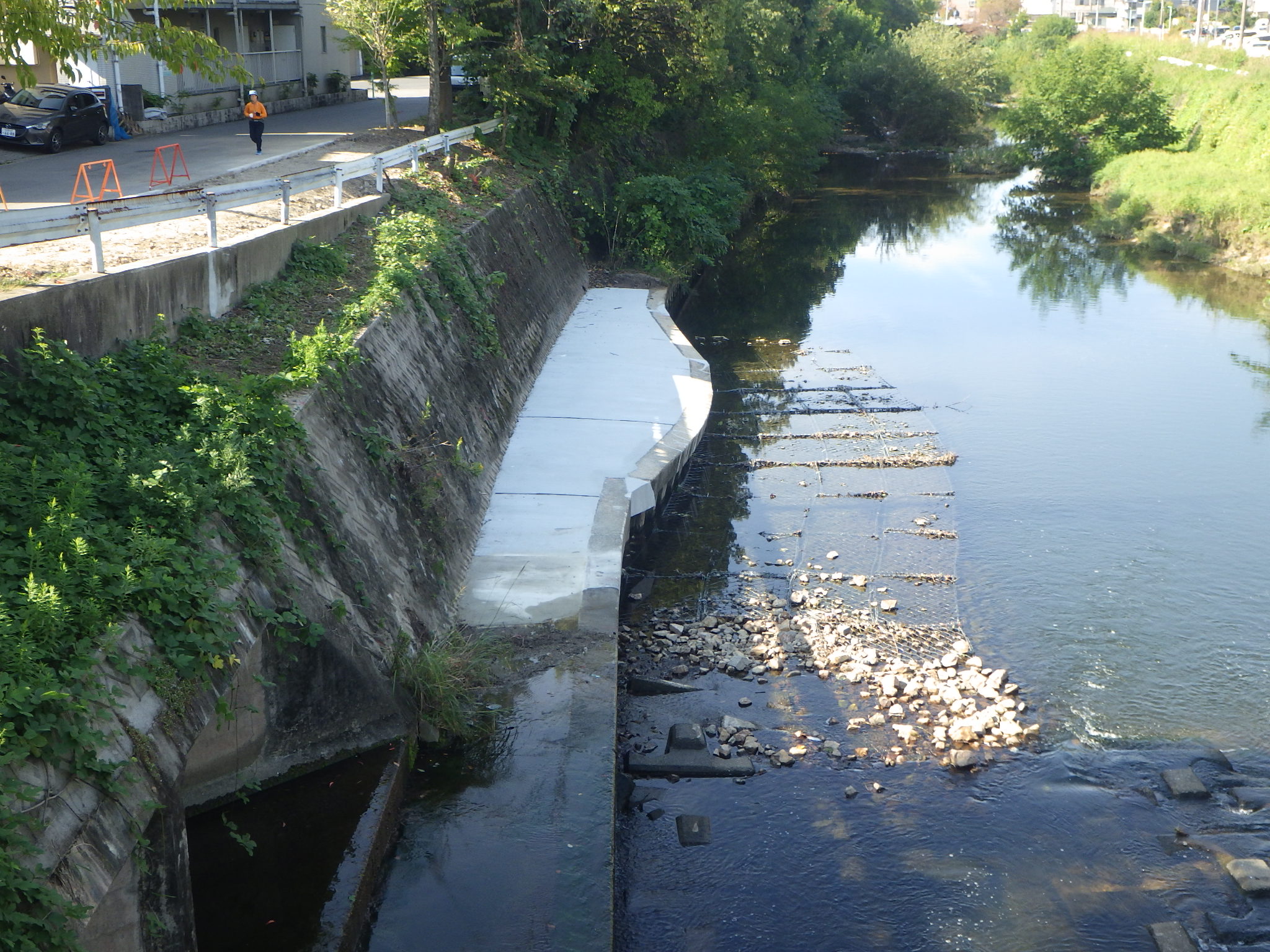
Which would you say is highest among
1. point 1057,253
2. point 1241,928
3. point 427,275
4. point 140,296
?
point 140,296

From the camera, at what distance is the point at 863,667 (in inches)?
488

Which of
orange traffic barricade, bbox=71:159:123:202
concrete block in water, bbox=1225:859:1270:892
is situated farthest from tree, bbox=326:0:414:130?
concrete block in water, bbox=1225:859:1270:892

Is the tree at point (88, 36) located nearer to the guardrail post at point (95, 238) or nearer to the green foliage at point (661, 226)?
the guardrail post at point (95, 238)

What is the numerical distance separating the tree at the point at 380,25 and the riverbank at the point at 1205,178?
25.3 metres

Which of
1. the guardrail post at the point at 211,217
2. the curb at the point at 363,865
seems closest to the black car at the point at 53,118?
the guardrail post at the point at 211,217

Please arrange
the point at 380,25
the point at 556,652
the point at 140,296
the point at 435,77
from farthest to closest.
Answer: the point at 435,77, the point at 380,25, the point at 556,652, the point at 140,296

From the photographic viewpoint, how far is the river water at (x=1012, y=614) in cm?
920

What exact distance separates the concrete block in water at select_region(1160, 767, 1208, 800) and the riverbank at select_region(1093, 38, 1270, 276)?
2790cm

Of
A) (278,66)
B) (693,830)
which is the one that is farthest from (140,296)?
(278,66)

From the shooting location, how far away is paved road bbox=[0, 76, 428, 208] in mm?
18219

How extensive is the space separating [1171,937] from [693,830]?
3853mm

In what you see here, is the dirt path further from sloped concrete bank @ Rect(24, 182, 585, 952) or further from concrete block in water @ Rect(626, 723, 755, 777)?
concrete block in water @ Rect(626, 723, 755, 777)

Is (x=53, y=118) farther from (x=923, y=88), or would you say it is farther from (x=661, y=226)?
(x=923, y=88)

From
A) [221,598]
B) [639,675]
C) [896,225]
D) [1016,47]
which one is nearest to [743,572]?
[639,675]
